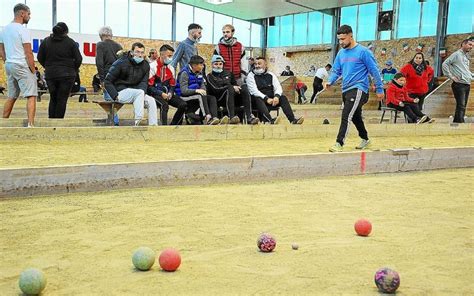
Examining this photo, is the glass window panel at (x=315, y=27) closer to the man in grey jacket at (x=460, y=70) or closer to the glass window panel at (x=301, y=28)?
the glass window panel at (x=301, y=28)

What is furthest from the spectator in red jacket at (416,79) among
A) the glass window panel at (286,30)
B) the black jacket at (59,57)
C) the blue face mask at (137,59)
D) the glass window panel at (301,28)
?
the glass window panel at (286,30)

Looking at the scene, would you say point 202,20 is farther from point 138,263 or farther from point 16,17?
point 138,263

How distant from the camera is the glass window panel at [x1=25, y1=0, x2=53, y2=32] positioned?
74.1 ft

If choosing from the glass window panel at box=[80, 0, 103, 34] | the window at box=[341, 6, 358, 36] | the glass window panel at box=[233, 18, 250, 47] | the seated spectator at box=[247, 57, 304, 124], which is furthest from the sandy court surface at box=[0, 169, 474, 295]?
the glass window panel at box=[233, 18, 250, 47]

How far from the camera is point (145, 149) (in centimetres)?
567

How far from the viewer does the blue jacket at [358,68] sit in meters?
5.77

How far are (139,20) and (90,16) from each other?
2.48 m

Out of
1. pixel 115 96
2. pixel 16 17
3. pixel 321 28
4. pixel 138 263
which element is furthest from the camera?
pixel 321 28

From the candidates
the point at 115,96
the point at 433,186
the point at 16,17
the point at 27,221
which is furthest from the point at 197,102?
the point at 27,221

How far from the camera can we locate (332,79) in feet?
19.9

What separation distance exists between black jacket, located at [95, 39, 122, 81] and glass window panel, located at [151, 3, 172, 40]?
1855 centimetres

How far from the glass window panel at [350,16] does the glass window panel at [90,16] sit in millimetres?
11638

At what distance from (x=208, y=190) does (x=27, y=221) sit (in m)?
1.52

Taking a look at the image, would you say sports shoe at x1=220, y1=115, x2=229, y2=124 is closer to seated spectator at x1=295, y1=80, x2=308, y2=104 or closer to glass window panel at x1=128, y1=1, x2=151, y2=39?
seated spectator at x1=295, y1=80, x2=308, y2=104
